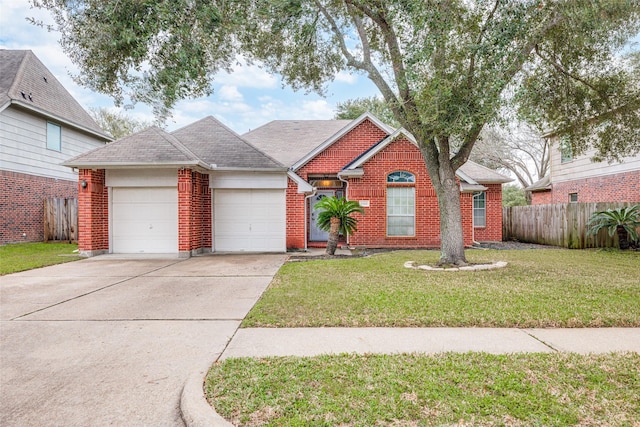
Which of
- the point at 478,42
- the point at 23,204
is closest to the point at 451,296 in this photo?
the point at 478,42

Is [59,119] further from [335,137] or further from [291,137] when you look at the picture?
[335,137]

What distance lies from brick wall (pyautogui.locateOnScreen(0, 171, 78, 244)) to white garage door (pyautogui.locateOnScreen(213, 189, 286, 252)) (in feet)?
26.9

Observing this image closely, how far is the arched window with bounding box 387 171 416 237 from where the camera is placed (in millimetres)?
12953

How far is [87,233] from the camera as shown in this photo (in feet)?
36.0

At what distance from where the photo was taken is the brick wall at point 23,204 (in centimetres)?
1308

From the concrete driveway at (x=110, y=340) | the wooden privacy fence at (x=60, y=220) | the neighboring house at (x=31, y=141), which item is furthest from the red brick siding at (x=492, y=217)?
the wooden privacy fence at (x=60, y=220)

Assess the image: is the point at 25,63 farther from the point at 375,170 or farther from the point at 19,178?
the point at 375,170

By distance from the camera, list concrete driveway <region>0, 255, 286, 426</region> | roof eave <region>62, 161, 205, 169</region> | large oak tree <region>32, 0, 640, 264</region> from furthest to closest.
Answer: roof eave <region>62, 161, 205, 169</region> → large oak tree <region>32, 0, 640, 264</region> → concrete driveway <region>0, 255, 286, 426</region>

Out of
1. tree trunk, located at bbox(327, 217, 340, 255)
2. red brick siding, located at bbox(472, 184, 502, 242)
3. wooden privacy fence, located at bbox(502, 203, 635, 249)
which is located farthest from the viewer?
red brick siding, located at bbox(472, 184, 502, 242)

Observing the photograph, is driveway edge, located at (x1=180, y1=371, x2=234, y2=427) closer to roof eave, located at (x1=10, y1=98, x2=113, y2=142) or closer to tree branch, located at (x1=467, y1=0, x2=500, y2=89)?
tree branch, located at (x1=467, y1=0, x2=500, y2=89)

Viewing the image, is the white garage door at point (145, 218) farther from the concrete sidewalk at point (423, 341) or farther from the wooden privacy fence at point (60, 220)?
the concrete sidewalk at point (423, 341)

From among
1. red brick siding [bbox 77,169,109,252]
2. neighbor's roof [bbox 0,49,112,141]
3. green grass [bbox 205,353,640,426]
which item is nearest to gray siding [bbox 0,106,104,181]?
neighbor's roof [bbox 0,49,112,141]

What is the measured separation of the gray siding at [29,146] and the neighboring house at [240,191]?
123 inches

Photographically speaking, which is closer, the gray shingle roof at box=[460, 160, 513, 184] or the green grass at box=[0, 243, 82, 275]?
the green grass at box=[0, 243, 82, 275]
